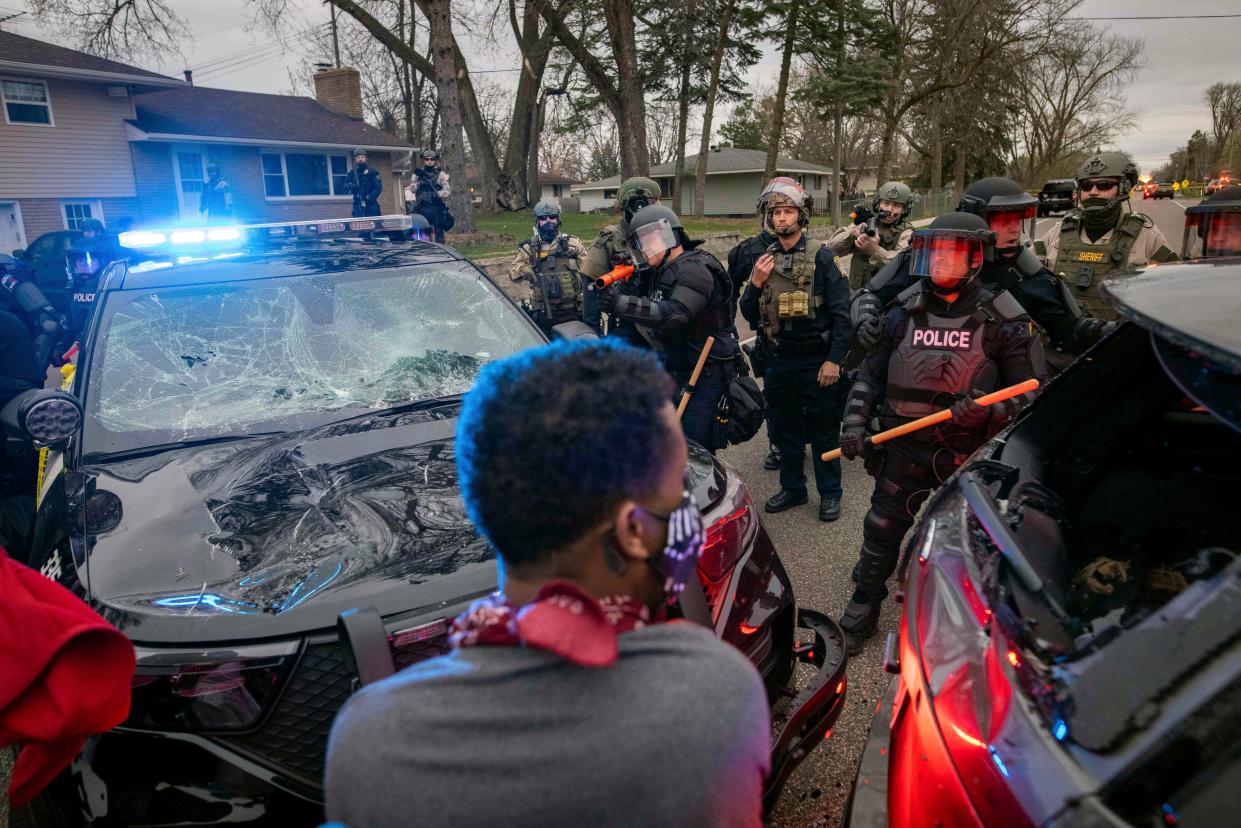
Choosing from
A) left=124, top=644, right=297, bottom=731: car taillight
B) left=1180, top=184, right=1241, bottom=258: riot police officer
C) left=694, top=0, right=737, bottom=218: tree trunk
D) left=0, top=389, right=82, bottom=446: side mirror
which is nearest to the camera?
left=124, top=644, right=297, bottom=731: car taillight

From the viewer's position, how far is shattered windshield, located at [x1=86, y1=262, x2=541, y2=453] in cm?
308

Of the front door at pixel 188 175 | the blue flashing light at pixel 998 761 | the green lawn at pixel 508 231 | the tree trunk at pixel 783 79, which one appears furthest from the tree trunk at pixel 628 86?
the blue flashing light at pixel 998 761

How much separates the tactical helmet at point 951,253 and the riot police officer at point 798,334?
148 centimetres

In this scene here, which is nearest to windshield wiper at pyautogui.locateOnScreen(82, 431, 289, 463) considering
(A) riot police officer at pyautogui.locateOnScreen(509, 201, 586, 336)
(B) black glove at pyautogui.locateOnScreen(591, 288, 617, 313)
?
(B) black glove at pyautogui.locateOnScreen(591, 288, 617, 313)

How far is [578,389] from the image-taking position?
1013 mm

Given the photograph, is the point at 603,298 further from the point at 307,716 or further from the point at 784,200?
the point at 307,716

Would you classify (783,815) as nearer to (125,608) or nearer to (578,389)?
(125,608)

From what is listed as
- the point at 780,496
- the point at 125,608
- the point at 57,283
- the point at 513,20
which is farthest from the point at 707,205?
the point at 125,608

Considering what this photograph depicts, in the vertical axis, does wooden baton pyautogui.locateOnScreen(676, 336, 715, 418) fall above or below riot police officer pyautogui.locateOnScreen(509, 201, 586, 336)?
below

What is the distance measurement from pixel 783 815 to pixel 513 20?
33276mm

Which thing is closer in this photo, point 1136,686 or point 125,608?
point 1136,686

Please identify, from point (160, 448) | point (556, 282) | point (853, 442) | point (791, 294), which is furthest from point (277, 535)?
point (556, 282)

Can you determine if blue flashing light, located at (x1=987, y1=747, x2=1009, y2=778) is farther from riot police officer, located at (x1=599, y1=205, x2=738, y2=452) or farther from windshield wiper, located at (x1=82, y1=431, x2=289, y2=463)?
riot police officer, located at (x1=599, y1=205, x2=738, y2=452)

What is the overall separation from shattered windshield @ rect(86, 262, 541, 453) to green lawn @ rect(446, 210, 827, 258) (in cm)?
653
